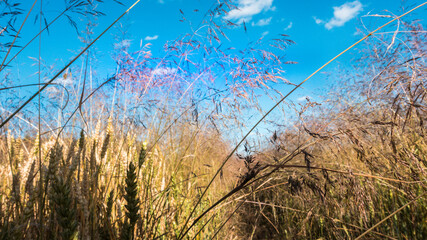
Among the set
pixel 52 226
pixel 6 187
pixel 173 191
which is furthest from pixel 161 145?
pixel 52 226

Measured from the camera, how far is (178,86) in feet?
11.4

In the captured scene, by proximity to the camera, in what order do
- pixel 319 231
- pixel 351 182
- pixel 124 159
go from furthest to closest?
pixel 319 231 → pixel 124 159 → pixel 351 182

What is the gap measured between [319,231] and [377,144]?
3.43ft

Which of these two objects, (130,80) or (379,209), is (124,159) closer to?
(130,80)

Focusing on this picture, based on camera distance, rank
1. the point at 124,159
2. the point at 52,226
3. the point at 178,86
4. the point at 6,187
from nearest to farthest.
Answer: the point at 52,226, the point at 124,159, the point at 6,187, the point at 178,86

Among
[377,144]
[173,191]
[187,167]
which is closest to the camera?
[173,191]

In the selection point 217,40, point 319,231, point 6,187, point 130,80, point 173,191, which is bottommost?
point 319,231

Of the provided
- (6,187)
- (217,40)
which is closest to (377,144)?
(217,40)

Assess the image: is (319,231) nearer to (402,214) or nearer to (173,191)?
(402,214)

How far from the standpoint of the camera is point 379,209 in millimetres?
2289

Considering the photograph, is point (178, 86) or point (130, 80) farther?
point (178, 86)

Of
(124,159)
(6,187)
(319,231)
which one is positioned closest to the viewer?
(124,159)

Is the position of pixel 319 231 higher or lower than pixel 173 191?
lower

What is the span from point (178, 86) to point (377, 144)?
7.50 ft
